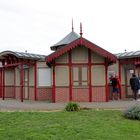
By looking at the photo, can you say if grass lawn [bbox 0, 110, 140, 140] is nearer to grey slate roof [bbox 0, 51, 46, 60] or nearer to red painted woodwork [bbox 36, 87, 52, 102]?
grey slate roof [bbox 0, 51, 46, 60]

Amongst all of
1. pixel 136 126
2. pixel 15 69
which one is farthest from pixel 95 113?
pixel 15 69

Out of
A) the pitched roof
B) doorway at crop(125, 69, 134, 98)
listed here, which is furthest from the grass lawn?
doorway at crop(125, 69, 134, 98)

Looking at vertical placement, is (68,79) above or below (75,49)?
below

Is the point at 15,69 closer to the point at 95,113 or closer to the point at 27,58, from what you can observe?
the point at 27,58

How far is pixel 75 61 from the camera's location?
72.3ft

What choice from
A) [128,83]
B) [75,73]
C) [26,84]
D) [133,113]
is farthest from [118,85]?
[133,113]

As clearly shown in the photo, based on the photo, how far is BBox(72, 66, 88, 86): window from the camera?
72.1 feet

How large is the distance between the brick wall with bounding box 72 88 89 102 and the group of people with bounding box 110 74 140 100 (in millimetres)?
2480

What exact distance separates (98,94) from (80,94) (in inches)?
44.0

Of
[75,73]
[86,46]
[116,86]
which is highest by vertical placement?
[86,46]

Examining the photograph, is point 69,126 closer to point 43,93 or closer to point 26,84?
point 43,93

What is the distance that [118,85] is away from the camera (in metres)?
23.5

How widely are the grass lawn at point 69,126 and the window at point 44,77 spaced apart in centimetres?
1011

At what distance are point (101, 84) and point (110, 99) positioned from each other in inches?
106
